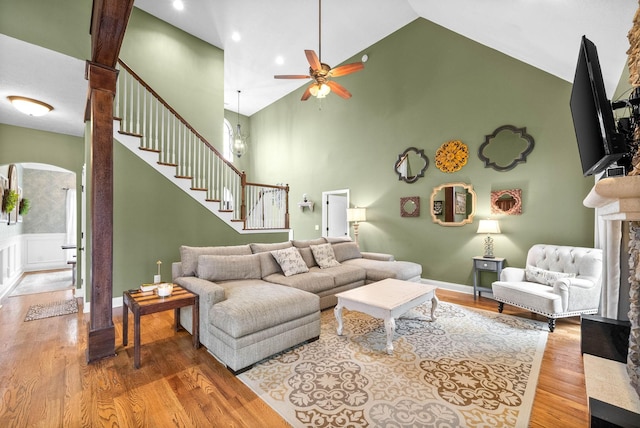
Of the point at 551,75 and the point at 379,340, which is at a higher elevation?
the point at 551,75

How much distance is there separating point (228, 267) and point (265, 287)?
610 millimetres

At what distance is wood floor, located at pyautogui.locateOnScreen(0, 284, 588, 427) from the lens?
5.80ft

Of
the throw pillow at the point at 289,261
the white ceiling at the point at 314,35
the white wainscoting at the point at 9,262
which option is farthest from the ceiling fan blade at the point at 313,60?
the white wainscoting at the point at 9,262

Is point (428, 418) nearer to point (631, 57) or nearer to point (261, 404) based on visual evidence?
point (261, 404)

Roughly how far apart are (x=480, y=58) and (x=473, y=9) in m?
1.11

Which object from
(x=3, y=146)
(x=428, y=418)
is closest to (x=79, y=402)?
(x=428, y=418)

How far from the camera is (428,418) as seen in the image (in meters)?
1.76

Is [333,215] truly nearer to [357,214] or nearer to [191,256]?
[357,214]

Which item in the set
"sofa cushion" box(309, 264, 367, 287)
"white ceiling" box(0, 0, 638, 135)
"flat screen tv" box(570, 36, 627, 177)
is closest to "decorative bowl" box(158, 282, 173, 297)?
"sofa cushion" box(309, 264, 367, 287)

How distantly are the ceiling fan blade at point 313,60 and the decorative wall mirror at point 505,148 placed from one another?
3006 mm

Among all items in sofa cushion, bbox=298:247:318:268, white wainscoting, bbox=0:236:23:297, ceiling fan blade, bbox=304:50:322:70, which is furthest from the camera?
white wainscoting, bbox=0:236:23:297

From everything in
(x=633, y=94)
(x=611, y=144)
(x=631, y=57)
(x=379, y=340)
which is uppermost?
(x=631, y=57)

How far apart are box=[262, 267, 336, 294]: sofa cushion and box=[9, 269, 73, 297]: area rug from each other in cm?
444

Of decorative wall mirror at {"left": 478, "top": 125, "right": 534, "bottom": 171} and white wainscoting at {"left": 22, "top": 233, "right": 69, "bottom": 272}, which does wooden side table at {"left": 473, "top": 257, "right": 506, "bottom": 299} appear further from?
white wainscoting at {"left": 22, "top": 233, "right": 69, "bottom": 272}
